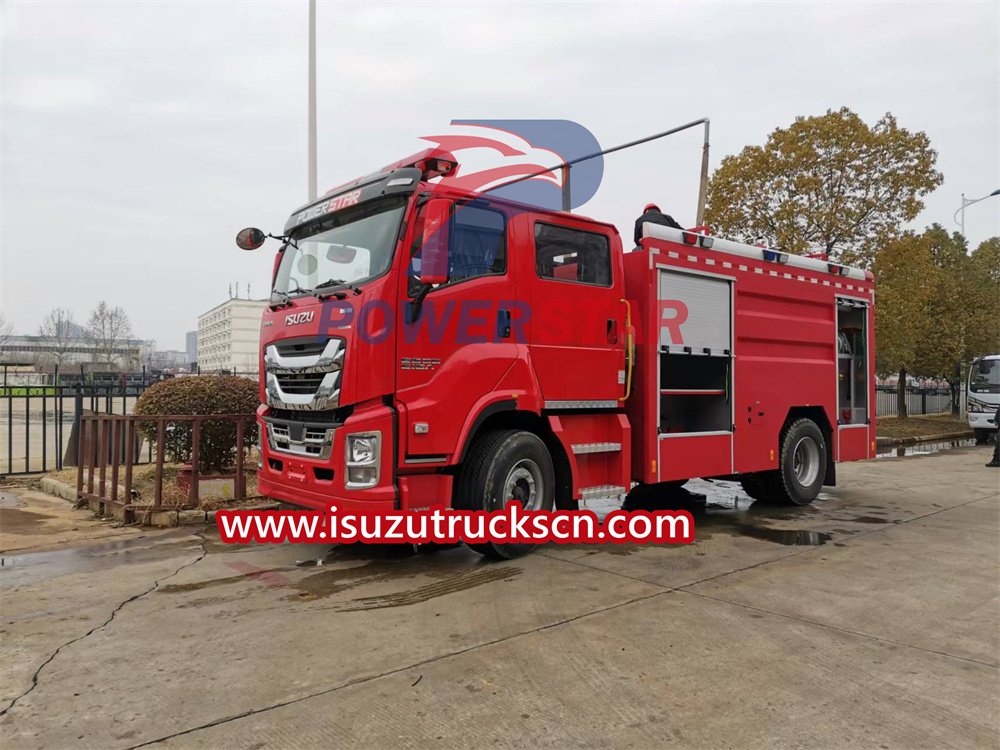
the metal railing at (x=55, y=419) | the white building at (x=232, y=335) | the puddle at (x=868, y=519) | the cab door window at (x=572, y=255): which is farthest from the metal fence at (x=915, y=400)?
the white building at (x=232, y=335)

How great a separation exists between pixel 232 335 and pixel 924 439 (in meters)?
81.7

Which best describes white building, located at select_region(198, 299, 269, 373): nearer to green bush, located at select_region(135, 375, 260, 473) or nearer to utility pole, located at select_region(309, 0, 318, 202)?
utility pole, located at select_region(309, 0, 318, 202)

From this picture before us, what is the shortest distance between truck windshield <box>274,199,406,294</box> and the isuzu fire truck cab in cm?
2

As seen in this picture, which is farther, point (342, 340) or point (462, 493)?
point (462, 493)

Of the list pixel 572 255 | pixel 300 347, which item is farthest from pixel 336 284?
pixel 572 255

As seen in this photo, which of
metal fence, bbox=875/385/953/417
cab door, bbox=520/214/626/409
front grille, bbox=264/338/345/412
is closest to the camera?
front grille, bbox=264/338/345/412

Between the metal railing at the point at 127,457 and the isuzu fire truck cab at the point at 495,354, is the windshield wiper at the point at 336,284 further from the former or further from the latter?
the metal railing at the point at 127,457

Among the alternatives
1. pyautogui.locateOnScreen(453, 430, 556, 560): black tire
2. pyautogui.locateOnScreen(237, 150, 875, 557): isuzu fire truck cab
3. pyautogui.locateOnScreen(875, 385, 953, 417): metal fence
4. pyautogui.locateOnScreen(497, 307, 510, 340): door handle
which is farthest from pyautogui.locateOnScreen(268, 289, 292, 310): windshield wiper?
pyautogui.locateOnScreen(875, 385, 953, 417): metal fence

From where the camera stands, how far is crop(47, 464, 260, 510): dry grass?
7551 mm

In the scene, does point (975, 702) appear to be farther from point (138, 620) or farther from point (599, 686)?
point (138, 620)

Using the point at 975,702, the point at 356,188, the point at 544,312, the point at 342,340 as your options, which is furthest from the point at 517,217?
the point at 975,702

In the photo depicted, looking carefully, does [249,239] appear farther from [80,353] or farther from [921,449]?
[80,353]

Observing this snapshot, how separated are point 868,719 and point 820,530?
182 inches

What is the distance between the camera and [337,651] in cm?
396
